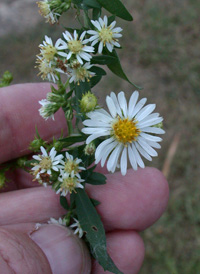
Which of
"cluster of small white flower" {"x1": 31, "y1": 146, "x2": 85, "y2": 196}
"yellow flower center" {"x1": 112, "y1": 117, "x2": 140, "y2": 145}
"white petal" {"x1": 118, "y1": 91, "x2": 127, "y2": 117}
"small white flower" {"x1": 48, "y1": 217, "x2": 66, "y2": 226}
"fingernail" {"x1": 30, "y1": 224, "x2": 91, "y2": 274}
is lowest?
"fingernail" {"x1": 30, "y1": 224, "x2": 91, "y2": 274}

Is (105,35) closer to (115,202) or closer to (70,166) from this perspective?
(70,166)

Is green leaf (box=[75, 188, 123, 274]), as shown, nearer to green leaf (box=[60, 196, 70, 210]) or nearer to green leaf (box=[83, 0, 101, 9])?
green leaf (box=[60, 196, 70, 210])

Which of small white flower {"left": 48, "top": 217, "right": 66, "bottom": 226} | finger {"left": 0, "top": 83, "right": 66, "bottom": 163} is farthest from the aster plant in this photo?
finger {"left": 0, "top": 83, "right": 66, "bottom": 163}

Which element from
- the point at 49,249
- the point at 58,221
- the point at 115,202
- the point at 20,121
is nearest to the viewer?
the point at 49,249

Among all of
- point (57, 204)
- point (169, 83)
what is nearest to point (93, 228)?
point (57, 204)

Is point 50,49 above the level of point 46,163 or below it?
above

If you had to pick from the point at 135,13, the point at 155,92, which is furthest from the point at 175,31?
the point at 155,92
